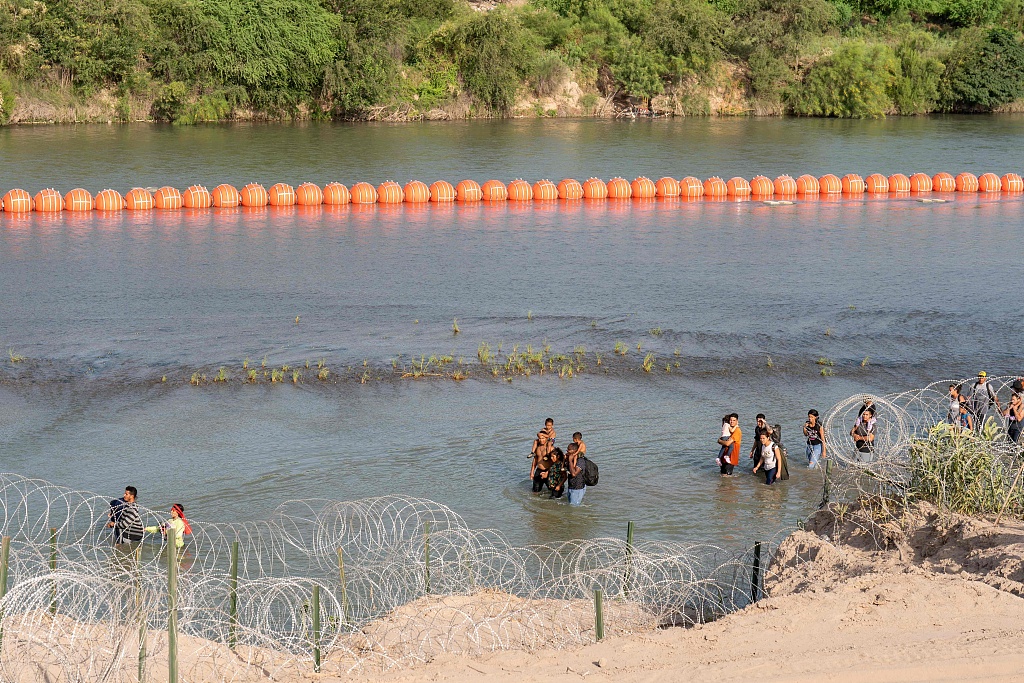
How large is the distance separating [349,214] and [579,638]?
34.0 m

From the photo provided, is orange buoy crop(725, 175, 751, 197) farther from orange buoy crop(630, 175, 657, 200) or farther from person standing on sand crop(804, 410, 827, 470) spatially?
person standing on sand crop(804, 410, 827, 470)

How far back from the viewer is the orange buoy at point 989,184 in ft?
170

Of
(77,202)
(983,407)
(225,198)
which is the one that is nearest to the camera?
(983,407)

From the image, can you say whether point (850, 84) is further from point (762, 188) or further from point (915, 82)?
point (762, 188)

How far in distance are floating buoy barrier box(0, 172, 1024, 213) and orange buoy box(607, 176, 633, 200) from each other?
39mm

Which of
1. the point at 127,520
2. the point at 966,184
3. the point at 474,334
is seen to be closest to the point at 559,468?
the point at 127,520

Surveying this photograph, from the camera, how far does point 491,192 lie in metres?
48.4

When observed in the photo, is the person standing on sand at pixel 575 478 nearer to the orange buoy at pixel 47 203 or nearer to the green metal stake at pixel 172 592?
the green metal stake at pixel 172 592

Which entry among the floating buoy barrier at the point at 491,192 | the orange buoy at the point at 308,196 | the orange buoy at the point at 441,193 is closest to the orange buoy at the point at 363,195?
the floating buoy barrier at the point at 491,192

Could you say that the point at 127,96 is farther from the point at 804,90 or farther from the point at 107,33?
the point at 804,90

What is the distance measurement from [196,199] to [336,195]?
16.7 ft

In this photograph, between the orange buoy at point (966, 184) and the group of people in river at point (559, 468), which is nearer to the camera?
the group of people in river at point (559, 468)

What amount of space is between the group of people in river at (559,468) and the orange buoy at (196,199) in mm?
29293

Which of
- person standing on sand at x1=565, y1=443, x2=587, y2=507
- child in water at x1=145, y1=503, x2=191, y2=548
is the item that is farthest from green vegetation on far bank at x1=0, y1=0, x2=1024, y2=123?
person standing on sand at x1=565, y1=443, x2=587, y2=507
